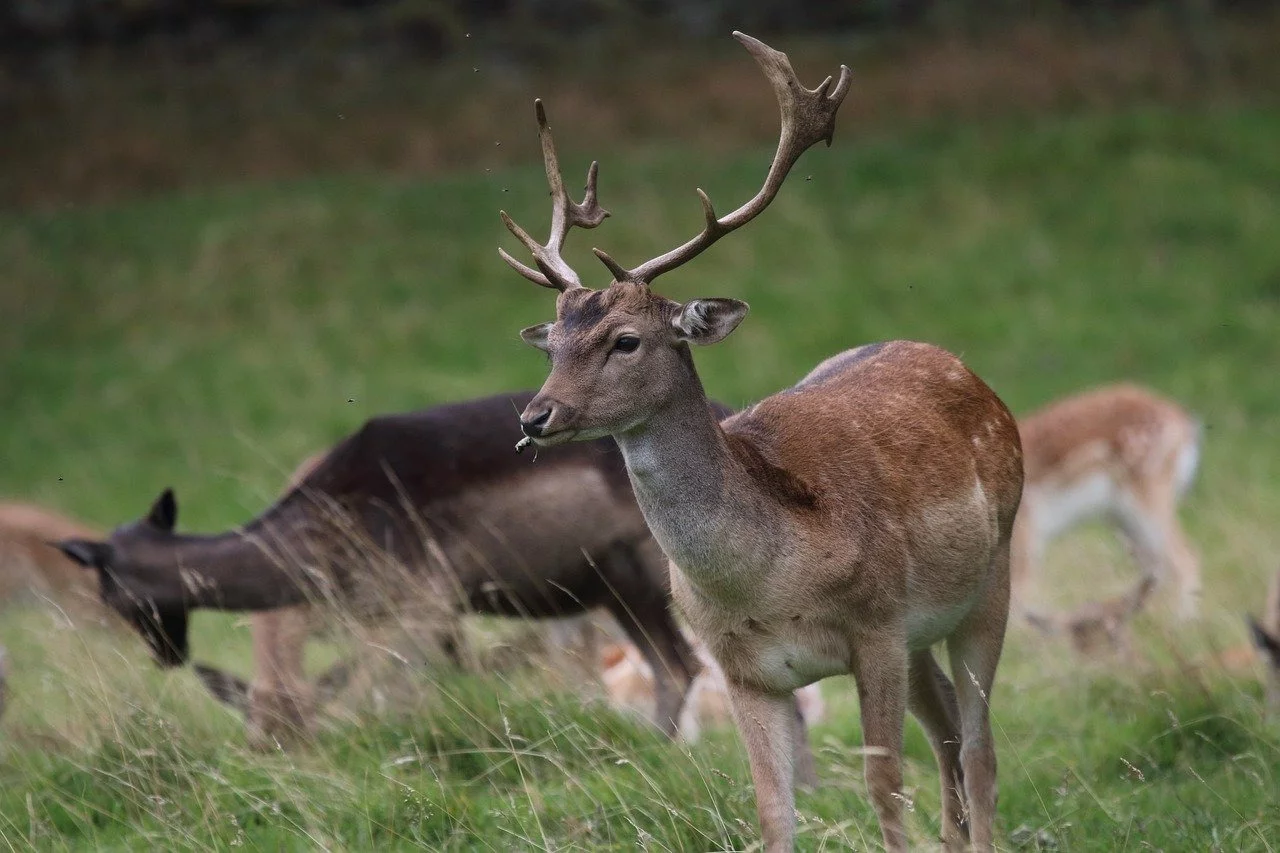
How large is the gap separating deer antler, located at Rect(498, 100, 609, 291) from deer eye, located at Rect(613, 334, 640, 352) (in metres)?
0.31

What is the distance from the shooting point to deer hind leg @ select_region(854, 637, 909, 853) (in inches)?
179

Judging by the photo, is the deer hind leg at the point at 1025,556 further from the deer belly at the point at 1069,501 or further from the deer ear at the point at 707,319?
the deer ear at the point at 707,319

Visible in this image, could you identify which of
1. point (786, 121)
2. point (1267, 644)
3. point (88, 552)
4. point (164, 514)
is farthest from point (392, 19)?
point (786, 121)

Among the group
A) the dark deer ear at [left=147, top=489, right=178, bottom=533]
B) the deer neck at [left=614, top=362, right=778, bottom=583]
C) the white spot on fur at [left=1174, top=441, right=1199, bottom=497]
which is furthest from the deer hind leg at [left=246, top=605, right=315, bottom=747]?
the white spot on fur at [left=1174, top=441, right=1199, bottom=497]

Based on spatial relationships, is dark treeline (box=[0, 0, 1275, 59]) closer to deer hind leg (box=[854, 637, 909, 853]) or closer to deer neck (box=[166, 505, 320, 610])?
deer neck (box=[166, 505, 320, 610])

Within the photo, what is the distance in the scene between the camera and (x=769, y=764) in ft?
15.0

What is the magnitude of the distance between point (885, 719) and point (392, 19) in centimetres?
2104

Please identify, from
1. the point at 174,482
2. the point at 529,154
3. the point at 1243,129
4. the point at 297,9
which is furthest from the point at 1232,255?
the point at 297,9

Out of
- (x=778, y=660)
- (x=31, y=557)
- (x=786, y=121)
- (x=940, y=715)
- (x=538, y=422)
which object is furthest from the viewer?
(x=31, y=557)

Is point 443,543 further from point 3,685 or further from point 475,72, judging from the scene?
point 475,72

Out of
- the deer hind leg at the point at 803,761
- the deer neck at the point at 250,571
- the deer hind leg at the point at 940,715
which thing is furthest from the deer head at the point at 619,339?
the deer neck at the point at 250,571

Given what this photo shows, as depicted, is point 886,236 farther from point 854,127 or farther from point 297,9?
point 297,9

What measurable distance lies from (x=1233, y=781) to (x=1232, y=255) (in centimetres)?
1469

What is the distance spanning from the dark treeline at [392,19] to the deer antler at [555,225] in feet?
63.1
